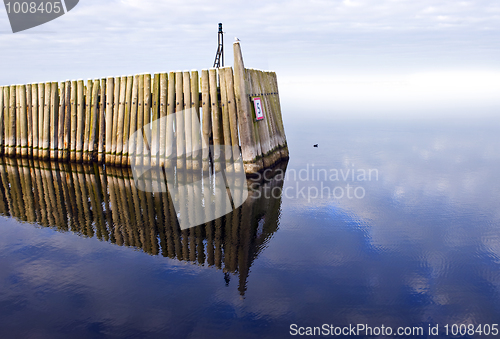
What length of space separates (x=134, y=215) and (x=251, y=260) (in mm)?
3760

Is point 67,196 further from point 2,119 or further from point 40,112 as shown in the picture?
point 2,119

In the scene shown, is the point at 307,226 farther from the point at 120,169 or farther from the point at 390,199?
the point at 120,169

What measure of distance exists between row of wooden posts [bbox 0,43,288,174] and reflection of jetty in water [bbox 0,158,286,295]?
1.34 m

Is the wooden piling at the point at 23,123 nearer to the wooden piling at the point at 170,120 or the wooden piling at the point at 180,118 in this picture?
the wooden piling at the point at 170,120

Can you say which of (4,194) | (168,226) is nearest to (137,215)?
(168,226)

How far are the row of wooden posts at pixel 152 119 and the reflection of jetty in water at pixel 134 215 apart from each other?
1.34m

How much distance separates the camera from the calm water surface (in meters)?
4.88

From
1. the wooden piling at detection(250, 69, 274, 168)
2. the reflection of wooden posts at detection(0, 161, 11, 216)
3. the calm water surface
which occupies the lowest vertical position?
the calm water surface

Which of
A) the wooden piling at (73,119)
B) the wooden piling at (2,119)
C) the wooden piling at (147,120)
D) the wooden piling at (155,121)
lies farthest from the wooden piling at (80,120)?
the wooden piling at (2,119)

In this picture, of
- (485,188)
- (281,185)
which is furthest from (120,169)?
(485,188)

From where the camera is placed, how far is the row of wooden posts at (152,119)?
39.4ft

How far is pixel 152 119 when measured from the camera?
43.2 ft

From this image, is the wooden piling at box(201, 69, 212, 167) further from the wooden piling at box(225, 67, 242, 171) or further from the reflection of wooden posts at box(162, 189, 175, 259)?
the reflection of wooden posts at box(162, 189, 175, 259)

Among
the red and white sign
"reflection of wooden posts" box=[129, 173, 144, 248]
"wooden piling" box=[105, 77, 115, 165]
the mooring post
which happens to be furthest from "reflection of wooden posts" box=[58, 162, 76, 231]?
the red and white sign
